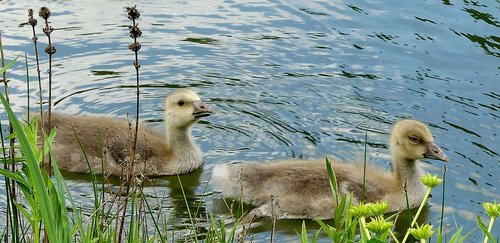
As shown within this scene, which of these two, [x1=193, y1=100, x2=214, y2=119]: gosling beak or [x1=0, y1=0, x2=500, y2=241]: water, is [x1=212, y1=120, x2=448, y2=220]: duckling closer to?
[x1=0, y1=0, x2=500, y2=241]: water

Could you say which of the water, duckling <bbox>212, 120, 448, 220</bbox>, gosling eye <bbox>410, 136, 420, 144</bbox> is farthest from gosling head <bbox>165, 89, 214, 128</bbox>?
gosling eye <bbox>410, 136, 420, 144</bbox>

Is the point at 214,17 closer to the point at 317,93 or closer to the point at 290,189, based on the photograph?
the point at 317,93

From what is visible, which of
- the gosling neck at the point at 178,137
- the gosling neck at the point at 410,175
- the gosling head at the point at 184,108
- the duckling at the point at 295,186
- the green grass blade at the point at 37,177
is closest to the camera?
the green grass blade at the point at 37,177

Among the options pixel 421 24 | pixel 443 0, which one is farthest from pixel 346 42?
pixel 443 0

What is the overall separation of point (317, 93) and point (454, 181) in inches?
69.5

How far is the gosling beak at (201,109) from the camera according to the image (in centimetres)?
798

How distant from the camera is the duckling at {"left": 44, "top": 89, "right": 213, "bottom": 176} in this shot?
773 centimetres

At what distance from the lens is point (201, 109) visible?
26.2 feet

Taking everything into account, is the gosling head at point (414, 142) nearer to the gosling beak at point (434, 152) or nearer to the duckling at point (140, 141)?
the gosling beak at point (434, 152)

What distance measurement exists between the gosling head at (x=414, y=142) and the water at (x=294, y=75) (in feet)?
0.81

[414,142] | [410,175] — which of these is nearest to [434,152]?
[414,142]

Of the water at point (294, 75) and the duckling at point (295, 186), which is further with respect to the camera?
the water at point (294, 75)

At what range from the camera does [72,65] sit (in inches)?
365

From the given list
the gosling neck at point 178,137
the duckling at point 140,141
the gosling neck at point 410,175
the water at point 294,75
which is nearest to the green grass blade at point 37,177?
the water at point 294,75
